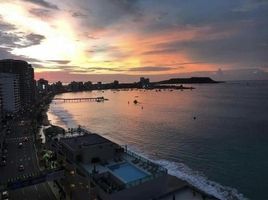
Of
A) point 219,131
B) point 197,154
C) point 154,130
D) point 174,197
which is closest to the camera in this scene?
point 174,197

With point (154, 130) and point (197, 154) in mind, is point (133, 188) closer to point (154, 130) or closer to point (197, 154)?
point (197, 154)

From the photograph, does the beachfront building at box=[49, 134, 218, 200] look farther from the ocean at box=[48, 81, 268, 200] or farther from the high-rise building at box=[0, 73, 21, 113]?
the high-rise building at box=[0, 73, 21, 113]

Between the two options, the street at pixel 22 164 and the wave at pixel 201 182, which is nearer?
the street at pixel 22 164

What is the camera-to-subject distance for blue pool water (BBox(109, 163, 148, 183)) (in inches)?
1276

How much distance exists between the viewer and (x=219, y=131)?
93375 mm

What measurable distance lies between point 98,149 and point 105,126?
3069 inches

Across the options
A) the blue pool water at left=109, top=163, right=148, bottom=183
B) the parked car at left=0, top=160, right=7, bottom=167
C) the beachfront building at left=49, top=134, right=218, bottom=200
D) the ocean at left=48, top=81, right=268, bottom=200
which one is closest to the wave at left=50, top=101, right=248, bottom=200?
the ocean at left=48, top=81, right=268, bottom=200

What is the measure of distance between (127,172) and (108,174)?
2319mm

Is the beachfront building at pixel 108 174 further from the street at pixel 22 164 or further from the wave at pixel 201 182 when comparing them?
the wave at pixel 201 182

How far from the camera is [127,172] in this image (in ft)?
112

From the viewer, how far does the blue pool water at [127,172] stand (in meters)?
32.4

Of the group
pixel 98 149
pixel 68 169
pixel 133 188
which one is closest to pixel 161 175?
pixel 133 188

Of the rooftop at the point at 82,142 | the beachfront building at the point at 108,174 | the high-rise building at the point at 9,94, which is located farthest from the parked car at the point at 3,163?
the high-rise building at the point at 9,94

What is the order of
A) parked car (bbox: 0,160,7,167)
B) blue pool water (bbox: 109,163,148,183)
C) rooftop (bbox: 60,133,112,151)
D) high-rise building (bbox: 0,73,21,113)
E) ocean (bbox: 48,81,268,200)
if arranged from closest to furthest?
1. blue pool water (bbox: 109,163,148,183)
2. rooftop (bbox: 60,133,112,151)
3. ocean (bbox: 48,81,268,200)
4. parked car (bbox: 0,160,7,167)
5. high-rise building (bbox: 0,73,21,113)
